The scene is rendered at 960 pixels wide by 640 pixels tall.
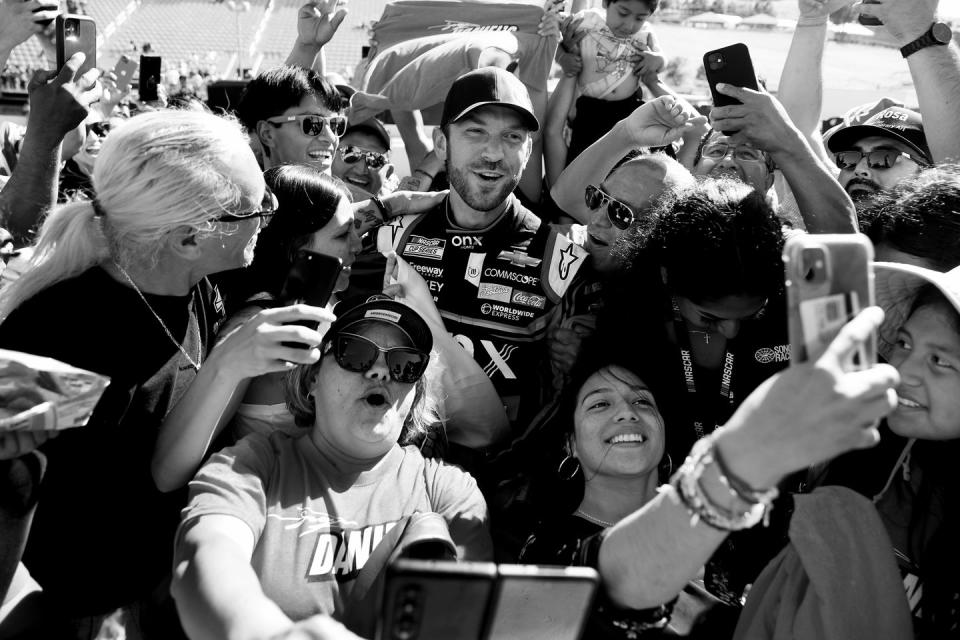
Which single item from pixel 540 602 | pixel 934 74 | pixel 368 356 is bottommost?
pixel 540 602

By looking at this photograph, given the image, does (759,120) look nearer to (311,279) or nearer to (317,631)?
(311,279)

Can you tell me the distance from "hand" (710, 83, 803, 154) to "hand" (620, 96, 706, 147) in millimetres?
301

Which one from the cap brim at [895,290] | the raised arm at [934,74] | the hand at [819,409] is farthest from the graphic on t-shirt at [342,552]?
the raised arm at [934,74]

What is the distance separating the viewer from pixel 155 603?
2.21 m

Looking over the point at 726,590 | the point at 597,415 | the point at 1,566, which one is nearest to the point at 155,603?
the point at 1,566

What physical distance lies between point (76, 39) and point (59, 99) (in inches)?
10.6

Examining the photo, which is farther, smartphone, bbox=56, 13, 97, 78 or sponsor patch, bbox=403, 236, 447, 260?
sponsor patch, bbox=403, 236, 447, 260

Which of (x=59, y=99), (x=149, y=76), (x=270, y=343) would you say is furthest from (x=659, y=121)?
(x=149, y=76)

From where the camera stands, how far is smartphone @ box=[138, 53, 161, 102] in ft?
13.9

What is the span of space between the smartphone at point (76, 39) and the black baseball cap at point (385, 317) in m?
1.50

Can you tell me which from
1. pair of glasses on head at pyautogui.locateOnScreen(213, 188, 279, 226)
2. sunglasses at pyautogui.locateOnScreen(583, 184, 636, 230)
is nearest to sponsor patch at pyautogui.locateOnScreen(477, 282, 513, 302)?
sunglasses at pyautogui.locateOnScreen(583, 184, 636, 230)

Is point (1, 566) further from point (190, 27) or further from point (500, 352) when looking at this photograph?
point (190, 27)

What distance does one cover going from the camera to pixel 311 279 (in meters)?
2.25

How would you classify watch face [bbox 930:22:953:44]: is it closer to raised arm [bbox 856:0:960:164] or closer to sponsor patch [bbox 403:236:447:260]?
raised arm [bbox 856:0:960:164]
